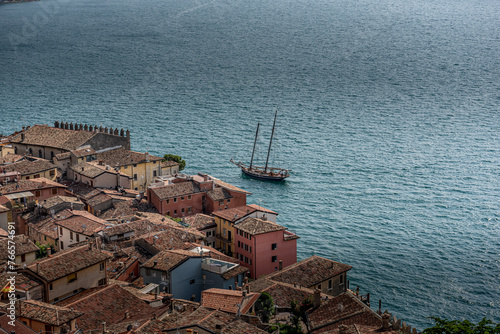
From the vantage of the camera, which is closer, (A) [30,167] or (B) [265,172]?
(A) [30,167]

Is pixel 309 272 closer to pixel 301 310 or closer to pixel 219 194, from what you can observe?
pixel 301 310

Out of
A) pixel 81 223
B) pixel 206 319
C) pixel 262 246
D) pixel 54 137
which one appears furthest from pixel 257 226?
pixel 54 137

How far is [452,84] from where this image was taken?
5591 inches

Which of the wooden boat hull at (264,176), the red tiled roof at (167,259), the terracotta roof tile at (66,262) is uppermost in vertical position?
the terracotta roof tile at (66,262)

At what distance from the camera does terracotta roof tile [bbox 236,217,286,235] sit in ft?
165

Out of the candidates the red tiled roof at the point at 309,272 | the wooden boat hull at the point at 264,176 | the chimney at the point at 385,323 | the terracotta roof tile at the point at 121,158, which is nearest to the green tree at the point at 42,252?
the red tiled roof at the point at 309,272

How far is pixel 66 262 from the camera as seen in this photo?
1452 inches

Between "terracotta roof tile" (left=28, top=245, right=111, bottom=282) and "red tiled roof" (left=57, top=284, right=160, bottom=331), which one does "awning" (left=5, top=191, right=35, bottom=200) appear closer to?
"terracotta roof tile" (left=28, top=245, right=111, bottom=282)

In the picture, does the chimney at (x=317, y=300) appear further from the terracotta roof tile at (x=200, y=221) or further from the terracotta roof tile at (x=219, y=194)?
the terracotta roof tile at (x=219, y=194)

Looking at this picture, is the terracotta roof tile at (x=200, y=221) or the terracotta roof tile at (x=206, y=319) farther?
the terracotta roof tile at (x=200, y=221)

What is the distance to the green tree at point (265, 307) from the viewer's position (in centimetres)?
3538

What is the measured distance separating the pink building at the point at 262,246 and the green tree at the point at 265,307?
43.1 ft

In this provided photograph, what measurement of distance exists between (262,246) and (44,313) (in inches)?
888

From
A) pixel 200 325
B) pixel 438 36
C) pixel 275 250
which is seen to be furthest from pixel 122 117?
pixel 438 36
